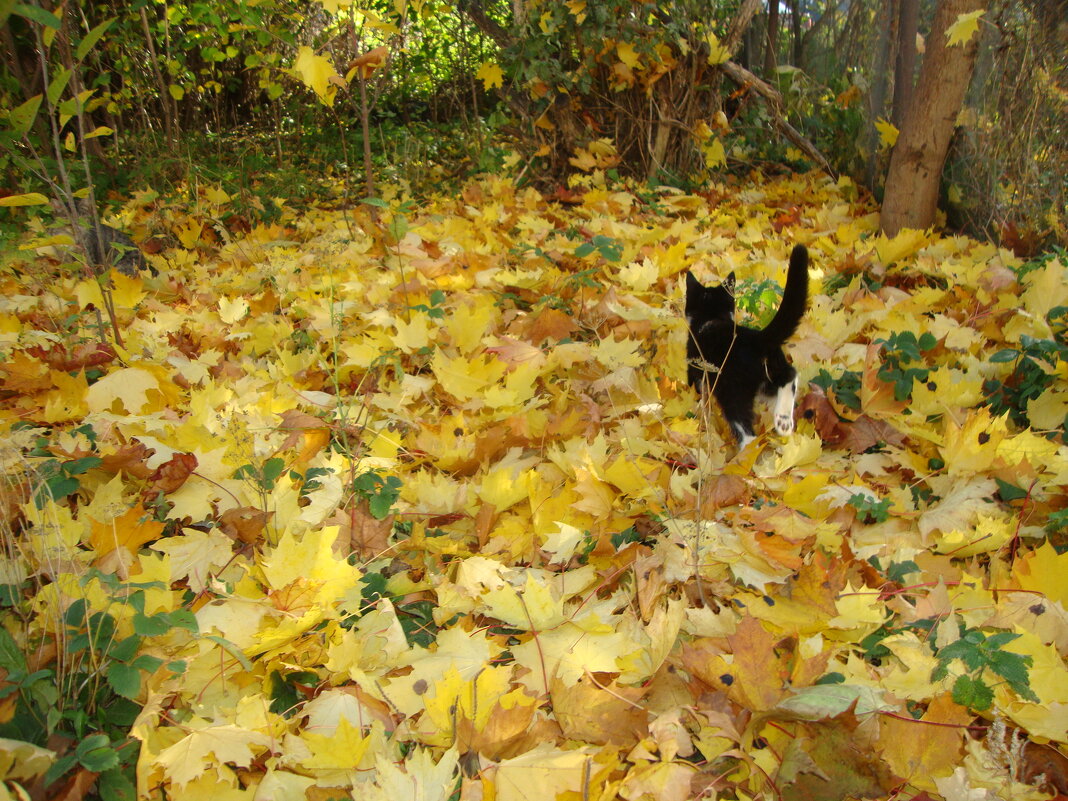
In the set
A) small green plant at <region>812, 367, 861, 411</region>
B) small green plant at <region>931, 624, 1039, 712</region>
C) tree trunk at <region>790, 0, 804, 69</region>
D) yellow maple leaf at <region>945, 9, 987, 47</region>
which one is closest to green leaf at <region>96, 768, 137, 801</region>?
small green plant at <region>931, 624, 1039, 712</region>

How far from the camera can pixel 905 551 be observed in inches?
54.7

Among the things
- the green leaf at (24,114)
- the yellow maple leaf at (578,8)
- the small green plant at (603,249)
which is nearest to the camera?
the green leaf at (24,114)

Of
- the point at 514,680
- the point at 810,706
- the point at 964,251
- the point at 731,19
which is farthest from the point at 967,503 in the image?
the point at 731,19

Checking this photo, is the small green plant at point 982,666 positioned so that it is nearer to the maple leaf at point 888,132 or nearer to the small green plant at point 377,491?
the small green plant at point 377,491

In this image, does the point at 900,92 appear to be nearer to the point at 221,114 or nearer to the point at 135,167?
the point at 135,167

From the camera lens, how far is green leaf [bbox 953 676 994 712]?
3.27ft

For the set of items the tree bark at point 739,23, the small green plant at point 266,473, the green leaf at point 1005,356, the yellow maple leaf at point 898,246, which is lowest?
the small green plant at point 266,473

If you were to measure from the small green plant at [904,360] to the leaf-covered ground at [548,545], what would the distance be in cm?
1

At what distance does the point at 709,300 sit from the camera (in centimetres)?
199

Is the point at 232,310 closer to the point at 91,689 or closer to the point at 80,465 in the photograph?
the point at 80,465

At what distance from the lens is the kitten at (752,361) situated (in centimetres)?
164

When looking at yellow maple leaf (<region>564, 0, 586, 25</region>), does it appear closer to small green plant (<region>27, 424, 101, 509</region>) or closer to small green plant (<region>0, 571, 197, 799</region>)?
small green plant (<region>27, 424, 101, 509</region>)

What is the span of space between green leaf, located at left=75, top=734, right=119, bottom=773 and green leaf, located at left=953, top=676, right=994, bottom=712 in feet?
3.75

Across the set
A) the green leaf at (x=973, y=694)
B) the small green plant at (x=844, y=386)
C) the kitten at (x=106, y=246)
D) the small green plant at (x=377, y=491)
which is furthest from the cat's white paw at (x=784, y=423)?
the kitten at (x=106, y=246)
